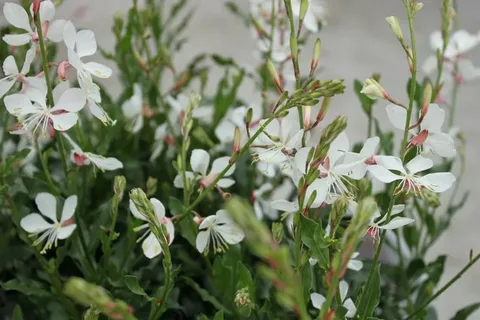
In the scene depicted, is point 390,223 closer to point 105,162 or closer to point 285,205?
point 285,205

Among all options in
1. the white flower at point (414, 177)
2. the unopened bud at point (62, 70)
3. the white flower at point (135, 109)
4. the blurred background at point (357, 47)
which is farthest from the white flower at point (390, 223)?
the blurred background at point (357, 47)

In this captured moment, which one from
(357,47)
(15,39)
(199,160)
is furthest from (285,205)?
(357,47)

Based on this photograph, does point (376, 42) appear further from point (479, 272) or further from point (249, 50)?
point (479, 272)

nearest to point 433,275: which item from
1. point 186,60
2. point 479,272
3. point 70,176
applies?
point 70,176

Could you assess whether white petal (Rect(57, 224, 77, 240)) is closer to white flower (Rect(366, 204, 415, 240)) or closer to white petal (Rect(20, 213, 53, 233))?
white petal (Rect(20, 213, 53, 233))

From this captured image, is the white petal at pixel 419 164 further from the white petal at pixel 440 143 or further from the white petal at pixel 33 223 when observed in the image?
the white petal at pixel 33 223
